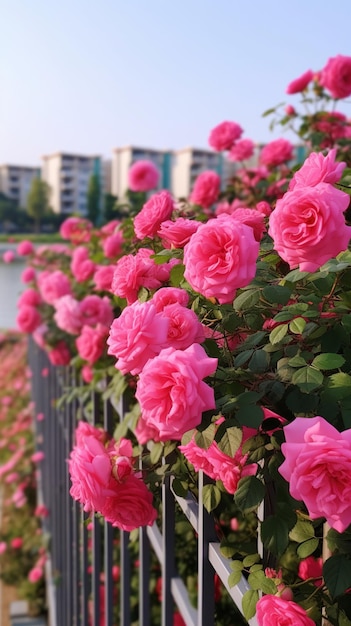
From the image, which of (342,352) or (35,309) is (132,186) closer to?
(35,309)

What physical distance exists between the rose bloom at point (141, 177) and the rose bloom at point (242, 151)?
39 cm

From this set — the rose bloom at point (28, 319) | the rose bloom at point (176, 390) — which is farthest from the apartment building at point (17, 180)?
the rose bloom at point (176, 390)

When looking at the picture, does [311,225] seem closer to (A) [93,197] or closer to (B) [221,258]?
(B) [221,258]

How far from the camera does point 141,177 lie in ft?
9.25

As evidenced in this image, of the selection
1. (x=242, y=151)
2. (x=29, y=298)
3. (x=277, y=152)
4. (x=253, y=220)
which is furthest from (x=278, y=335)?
(x=29, y=298)

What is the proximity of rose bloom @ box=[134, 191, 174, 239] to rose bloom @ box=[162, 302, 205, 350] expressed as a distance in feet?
1.33

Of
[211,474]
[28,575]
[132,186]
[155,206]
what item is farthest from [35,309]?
[211,474]

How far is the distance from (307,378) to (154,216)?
0.56m

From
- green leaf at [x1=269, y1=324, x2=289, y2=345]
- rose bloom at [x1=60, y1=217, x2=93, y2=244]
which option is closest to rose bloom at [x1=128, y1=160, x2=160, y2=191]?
rose bloom at [x1=60, y1=217, x2=93, y2=244]

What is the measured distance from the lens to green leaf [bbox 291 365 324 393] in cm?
70

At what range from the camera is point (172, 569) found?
1.22 m

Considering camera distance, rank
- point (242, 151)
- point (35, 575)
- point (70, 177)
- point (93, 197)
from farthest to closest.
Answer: point (70, 177), point (93, 197), point (35, 575), point (242, 151)

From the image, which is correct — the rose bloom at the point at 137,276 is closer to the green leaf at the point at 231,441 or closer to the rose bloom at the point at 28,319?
the green leaf at the point at 231,441

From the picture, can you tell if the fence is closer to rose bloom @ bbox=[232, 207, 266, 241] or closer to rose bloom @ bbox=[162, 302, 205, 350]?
rose bloom @ bbox=[162, 302, 205, 350]
